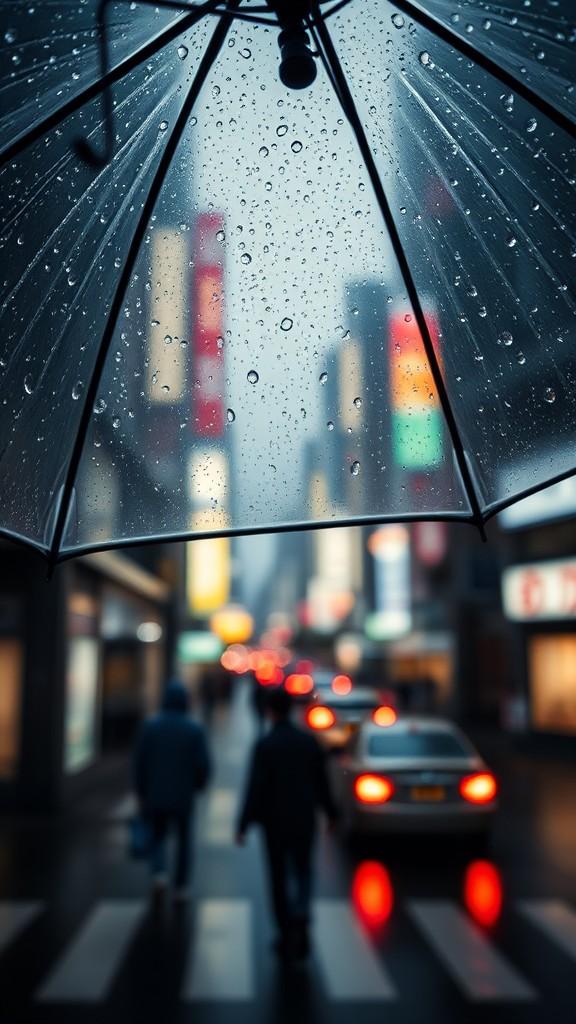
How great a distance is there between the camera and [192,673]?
43125 mm

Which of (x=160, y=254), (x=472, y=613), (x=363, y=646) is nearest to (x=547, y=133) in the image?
(x=160, y=254)

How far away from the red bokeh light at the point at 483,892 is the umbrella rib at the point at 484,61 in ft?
20.3

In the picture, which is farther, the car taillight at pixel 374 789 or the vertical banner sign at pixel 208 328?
the car taillight at pixel 374 789

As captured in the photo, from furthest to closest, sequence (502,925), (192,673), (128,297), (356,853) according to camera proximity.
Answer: (192,673) → (356,853) → (502,925) → (128,297)

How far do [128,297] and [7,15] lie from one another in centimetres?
92

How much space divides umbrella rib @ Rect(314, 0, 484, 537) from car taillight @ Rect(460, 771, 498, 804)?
682cm

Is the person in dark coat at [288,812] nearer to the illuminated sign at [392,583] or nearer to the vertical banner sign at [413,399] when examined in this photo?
the vertical banner sign at [413,399]

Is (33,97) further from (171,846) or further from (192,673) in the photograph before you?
(192,673)

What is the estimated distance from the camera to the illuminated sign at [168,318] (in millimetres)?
3010

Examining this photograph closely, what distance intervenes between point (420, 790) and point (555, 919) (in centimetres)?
256

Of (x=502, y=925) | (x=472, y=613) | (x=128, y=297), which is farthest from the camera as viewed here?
(x=472, y=613)

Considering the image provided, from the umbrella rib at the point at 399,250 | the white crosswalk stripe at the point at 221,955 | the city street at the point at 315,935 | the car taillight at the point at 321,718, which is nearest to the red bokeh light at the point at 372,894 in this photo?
the city street at the point at 315,935

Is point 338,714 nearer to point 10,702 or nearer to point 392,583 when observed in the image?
point 10,702

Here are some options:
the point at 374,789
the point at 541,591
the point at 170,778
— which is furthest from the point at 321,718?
the point at 170,778
